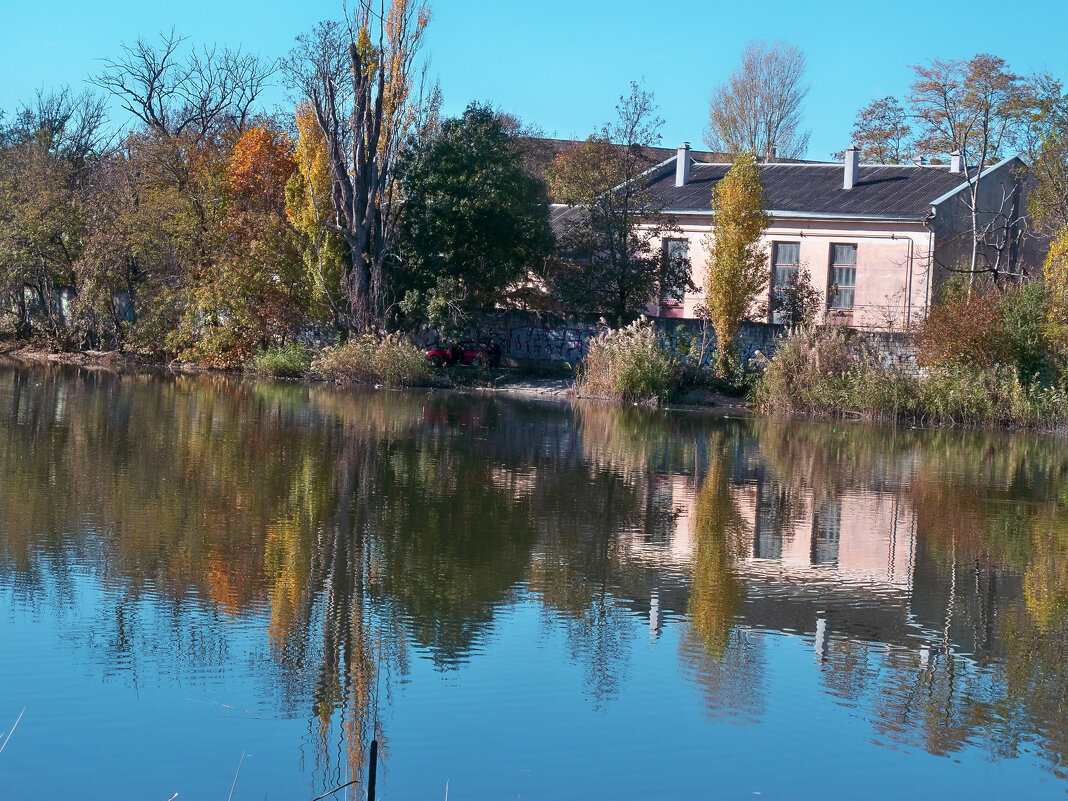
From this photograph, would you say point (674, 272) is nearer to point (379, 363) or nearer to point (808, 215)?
point (808, 215)

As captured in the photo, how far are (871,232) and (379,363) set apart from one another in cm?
1788

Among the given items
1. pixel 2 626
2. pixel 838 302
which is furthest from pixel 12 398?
pixel 838 302

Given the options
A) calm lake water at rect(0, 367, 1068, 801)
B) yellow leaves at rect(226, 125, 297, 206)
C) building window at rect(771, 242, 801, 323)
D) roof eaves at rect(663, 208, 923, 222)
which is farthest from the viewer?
building window at rect(771, 242, 801, 323)

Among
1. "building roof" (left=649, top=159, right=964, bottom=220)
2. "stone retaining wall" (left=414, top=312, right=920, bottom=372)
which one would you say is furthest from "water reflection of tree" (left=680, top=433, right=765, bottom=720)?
"building roof" (left=649, top=159, right=964, bottom=220)

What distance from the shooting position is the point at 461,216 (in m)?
35.3

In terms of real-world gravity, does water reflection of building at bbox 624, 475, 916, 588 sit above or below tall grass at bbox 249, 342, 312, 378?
below

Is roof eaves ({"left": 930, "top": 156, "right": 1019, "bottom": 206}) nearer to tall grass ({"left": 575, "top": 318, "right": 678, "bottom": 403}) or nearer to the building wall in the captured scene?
the building wall

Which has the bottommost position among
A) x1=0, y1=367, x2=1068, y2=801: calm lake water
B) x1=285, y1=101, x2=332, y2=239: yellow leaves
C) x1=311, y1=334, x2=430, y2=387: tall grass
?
x1=0, y1=367, x2=1068, y2=801: calm lake water

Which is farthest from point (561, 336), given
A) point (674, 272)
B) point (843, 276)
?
point (843, 276)

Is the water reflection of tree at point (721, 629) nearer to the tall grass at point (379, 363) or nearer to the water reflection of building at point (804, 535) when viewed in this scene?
the water reflection of building at point (804, 535)

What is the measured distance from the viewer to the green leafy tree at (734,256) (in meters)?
33.2

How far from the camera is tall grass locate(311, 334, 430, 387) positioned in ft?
110

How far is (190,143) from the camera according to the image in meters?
39.1

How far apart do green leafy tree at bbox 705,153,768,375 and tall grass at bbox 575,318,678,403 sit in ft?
7.29
